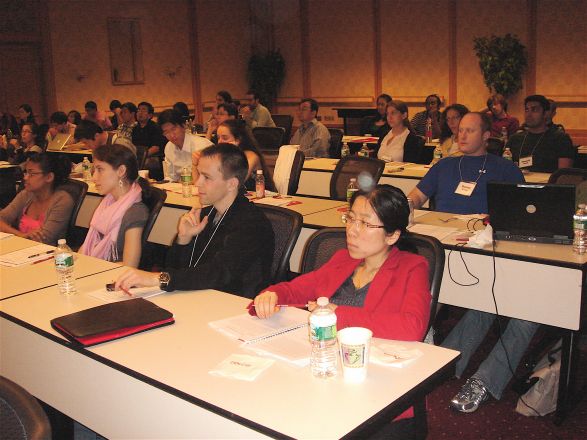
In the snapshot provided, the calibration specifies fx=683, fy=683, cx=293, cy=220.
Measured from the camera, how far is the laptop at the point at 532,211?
319 cm

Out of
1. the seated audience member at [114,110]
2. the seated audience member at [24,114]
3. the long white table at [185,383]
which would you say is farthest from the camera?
the seated audience member at [114,110]

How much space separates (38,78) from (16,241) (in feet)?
29.1

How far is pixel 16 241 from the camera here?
3824 mm

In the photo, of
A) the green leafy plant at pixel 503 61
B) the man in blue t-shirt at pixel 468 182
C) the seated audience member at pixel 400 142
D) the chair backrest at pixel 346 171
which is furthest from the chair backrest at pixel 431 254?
the green leafy plant at pixel 503 61

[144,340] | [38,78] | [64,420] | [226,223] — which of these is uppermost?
[38,78]

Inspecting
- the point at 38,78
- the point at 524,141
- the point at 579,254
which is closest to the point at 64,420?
the point at 579,254

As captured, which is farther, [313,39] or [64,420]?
[313,39]

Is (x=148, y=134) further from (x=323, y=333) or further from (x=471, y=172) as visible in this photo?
(x=323, y=333)

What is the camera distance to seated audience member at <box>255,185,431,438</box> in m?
2.14

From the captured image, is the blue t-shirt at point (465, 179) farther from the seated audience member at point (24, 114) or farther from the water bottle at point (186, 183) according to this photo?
the seated audience member at point (24, 114)

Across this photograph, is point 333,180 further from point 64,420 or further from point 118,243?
point 64,420

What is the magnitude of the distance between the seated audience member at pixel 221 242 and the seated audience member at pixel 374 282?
37 centimetres

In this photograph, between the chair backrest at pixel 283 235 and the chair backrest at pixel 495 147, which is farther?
the chair backrest at pixel 495 147

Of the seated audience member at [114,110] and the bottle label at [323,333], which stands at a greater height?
the seated audience member at [114,110]
